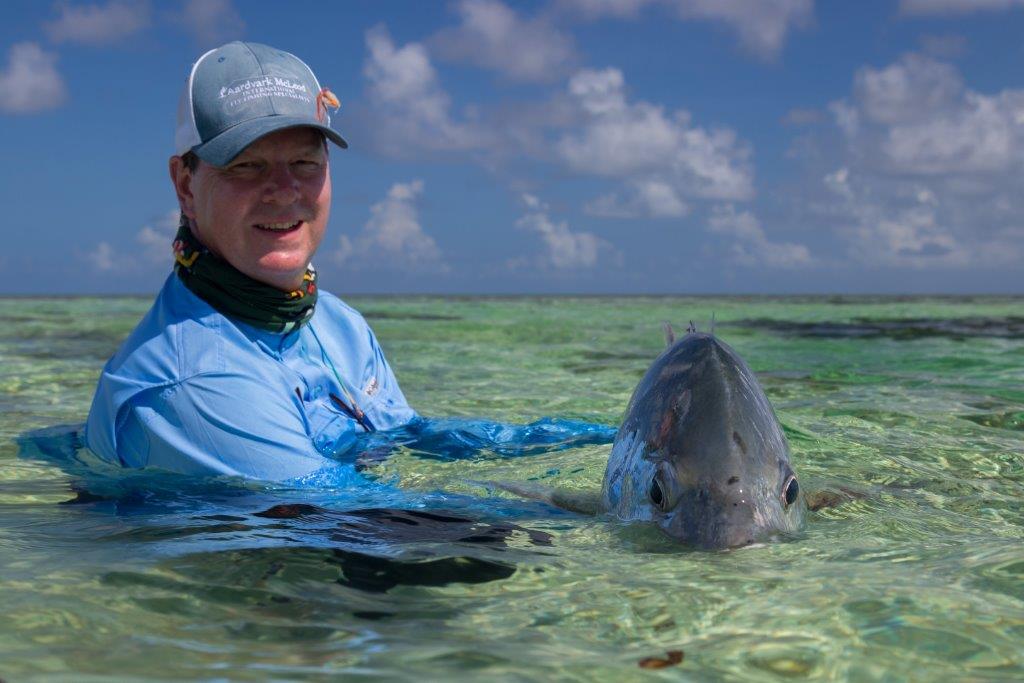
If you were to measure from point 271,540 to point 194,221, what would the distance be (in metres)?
1.54

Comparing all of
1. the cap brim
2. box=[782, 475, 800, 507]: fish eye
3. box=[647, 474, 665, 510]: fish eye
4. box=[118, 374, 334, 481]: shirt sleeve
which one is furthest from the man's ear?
box=[782, 475, 800, 507]: fish eye

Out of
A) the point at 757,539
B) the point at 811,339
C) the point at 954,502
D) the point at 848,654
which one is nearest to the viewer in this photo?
the point at 848,654

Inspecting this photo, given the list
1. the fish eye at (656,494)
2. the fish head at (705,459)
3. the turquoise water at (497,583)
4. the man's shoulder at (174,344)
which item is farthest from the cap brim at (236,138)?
the fish eye at (656,494)

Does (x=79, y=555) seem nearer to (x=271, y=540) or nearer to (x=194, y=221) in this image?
(x=271, y=540)

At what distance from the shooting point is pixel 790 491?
10.2 feet

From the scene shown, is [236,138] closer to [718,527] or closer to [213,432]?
[213,432]

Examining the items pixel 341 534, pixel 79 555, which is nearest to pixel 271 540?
pixel 341 534

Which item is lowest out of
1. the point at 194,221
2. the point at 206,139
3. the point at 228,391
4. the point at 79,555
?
the point at 79,555

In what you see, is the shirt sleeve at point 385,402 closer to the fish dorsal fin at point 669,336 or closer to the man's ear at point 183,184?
the man's ear at point 183,184

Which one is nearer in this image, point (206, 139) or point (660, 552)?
point (660, 552)

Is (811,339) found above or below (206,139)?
below

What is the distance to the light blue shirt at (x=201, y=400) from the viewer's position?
368 cm

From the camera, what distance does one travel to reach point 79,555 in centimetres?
312

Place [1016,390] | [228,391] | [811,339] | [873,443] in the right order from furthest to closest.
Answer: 1. [811,339]
2. [1016,390]
3. [873,443]
4. [228,391]
